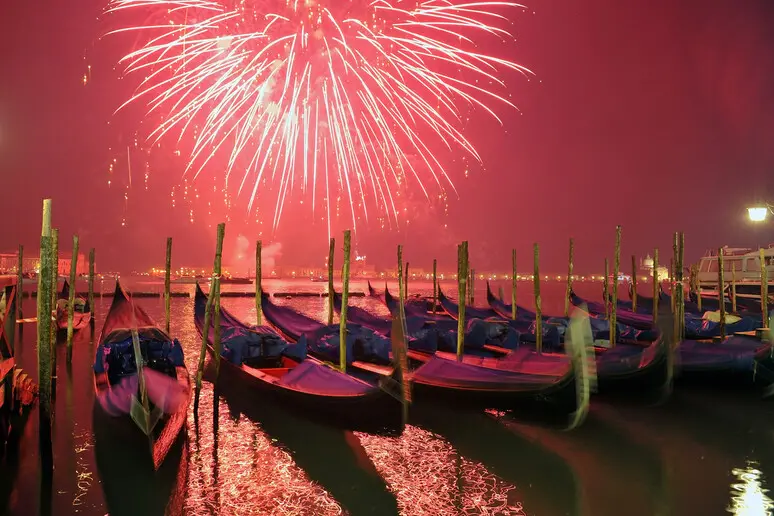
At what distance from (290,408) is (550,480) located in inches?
174

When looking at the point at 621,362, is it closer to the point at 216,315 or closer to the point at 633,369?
the point at 633,369

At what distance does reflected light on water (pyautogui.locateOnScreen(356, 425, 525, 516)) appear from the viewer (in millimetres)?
5523

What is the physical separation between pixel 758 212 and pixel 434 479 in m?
32.5

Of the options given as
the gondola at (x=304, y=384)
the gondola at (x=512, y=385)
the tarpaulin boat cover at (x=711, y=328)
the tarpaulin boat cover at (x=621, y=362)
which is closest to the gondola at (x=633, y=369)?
the tarpaulin boat cover at (x=621, y=362)

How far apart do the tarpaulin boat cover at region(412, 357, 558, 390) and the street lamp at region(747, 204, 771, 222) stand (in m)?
29.0

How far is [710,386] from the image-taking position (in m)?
11.5

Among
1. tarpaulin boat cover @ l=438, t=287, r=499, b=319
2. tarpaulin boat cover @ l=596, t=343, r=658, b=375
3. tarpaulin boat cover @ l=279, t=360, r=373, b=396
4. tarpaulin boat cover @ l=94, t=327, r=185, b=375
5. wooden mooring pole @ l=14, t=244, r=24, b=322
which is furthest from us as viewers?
tarpaulin boat cover @ l=438, t=287, r=499, b=319

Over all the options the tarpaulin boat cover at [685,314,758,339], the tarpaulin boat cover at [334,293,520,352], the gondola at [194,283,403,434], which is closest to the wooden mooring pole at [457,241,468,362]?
the tarpaulin boat cover at [334,293,520,352]

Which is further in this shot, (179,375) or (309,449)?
(179,375)

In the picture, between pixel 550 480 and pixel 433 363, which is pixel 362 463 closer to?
pixel 550 480

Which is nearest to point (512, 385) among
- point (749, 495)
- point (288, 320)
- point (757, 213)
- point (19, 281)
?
point (749, 495)

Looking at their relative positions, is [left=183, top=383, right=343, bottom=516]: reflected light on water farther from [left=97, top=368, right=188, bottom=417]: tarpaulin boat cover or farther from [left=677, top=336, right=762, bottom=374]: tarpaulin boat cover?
[left=677, top=336, right=762, bottom=374]: tarpaulin boat cover

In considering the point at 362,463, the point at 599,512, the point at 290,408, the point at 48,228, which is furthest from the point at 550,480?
the point at 48,228

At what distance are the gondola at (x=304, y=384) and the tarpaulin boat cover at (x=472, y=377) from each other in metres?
1.05
